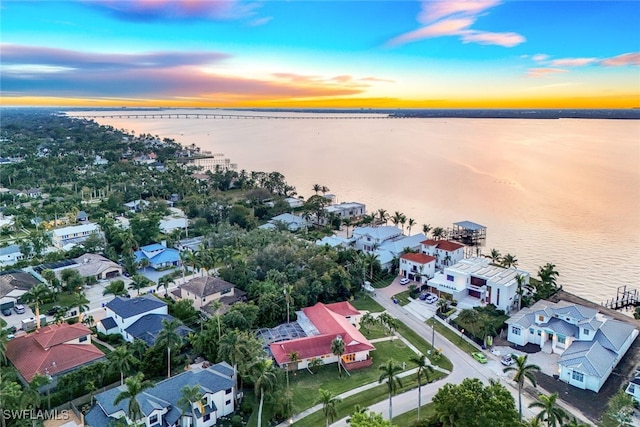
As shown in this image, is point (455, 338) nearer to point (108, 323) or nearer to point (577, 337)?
point (577, 337)

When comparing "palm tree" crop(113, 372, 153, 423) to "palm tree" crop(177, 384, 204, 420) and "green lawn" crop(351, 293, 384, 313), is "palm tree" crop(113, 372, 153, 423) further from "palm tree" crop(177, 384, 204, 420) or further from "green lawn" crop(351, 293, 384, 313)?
"green lawn" crop(351, 293, 384, 313)

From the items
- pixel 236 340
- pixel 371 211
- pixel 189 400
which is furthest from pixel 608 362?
pixel 371 211

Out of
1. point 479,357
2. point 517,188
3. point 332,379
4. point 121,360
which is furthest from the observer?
point 517,188

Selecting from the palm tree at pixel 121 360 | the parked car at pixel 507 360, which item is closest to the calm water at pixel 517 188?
the parked car at pixel 507 360

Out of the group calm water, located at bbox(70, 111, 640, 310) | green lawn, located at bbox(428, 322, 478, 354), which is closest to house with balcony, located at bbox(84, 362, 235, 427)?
green lawn, located at bbox(428, 322, 478, 354)

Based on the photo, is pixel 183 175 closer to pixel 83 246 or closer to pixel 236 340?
pixel 83 246

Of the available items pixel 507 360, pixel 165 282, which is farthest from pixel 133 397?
pixel 507 360
